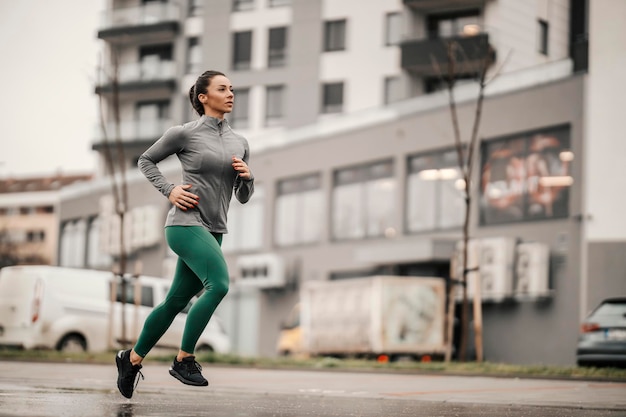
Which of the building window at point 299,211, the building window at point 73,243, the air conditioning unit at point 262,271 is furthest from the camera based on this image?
the building window at point 73,243

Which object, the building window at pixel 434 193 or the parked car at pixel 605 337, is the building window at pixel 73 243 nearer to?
the building window at pixel 434 193

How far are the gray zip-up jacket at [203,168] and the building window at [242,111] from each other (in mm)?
43933

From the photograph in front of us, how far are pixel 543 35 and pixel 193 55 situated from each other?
→ 1880 centimetres

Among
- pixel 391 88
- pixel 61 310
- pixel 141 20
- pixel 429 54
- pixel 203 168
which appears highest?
pixel 141 20

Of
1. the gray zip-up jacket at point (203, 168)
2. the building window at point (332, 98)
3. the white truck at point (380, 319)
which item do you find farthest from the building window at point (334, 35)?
the gray zip-up jacket at point (203, 168)

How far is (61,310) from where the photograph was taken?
2159 cm

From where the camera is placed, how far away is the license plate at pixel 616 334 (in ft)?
61.2

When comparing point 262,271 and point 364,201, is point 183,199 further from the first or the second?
point 262,271

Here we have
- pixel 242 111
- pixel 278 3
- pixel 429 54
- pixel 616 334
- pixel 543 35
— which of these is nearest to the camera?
pixel 616 334

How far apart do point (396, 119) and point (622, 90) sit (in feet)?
26.2

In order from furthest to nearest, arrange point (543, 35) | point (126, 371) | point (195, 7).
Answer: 1. point (195, 7)
2. point (543, 35)
3. point (126, 371)

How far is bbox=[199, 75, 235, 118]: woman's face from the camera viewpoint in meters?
6.96

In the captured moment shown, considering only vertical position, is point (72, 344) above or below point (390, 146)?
below

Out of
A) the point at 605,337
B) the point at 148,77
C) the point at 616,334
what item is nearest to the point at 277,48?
the point at 148,77
